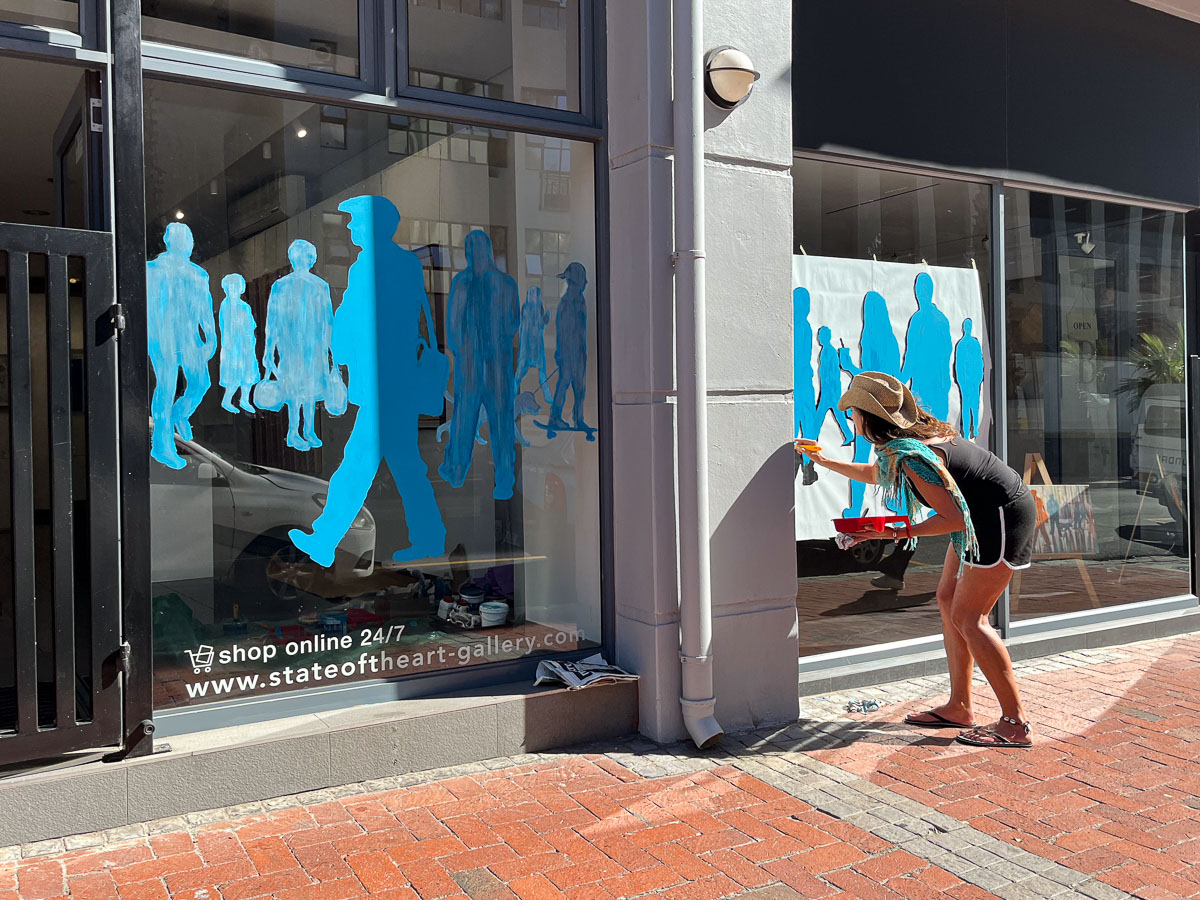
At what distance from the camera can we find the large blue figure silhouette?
16.5ft

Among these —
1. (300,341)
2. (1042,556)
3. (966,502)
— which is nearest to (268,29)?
(300,341)

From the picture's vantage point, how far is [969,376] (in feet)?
22.9

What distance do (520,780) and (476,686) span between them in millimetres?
661

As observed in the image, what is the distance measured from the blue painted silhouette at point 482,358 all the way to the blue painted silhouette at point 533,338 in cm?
5

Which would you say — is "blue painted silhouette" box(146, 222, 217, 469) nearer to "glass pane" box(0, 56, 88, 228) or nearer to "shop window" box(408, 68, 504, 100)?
"glass pane" box(0, 56, 88, 228)

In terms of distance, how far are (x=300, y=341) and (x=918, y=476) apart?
9.88 ft

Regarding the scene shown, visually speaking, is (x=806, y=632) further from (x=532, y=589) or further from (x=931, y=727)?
(x=532, y=589)

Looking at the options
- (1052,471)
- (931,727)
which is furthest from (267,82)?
(1052,471)

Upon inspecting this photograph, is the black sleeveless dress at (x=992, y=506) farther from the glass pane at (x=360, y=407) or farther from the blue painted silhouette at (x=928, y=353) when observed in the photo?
the glass pane at (x=360, y=407)

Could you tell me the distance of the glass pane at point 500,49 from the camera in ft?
17.0

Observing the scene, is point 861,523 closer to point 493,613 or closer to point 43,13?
point 493,613

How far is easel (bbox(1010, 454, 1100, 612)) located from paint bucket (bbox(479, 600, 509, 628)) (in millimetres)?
3688

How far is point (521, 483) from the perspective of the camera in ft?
18.3

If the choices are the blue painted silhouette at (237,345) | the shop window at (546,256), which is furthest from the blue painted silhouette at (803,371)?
the blue painted silhouette at (237,345)
